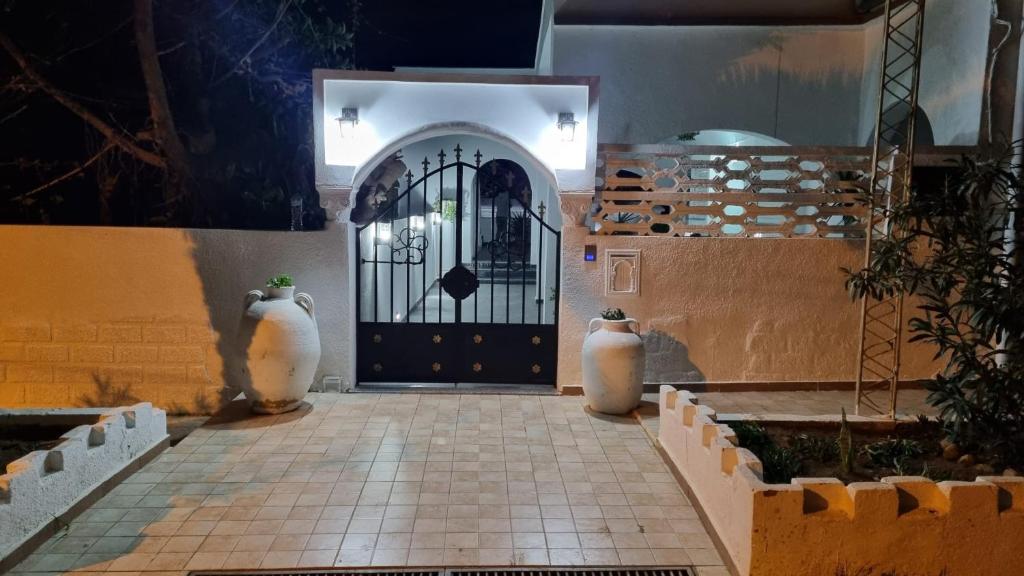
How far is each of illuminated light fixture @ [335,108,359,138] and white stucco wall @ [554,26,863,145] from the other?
4.11 meters

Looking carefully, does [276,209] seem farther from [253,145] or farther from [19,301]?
[19,301]

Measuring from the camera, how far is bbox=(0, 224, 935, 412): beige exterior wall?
7234mm

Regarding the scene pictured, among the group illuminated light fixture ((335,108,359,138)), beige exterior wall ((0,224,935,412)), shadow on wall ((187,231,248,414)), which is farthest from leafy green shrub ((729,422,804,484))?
shadow on wall ((187,231,248,414))

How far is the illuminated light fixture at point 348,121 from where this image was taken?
7.14 m

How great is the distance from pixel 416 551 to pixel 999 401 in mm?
3980

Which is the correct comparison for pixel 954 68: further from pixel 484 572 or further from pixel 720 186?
pixel 484 572

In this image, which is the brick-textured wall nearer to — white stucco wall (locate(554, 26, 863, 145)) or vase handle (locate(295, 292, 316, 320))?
vase handle (locate(295, 292, 316, 320))

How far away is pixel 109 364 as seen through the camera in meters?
7.34

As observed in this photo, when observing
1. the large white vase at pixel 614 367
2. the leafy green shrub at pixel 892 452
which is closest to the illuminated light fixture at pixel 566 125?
the large white vase at pixel 614 367

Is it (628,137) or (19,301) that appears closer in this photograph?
(19,301)

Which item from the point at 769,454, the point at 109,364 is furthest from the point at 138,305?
the point at 769,454

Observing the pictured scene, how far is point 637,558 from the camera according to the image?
408 cm

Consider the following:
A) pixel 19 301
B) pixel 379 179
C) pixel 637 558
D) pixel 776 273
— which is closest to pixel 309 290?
pixel 379 179

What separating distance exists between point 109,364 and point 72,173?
14.7 feet
